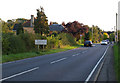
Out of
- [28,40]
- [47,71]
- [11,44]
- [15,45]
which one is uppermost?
[28,40]

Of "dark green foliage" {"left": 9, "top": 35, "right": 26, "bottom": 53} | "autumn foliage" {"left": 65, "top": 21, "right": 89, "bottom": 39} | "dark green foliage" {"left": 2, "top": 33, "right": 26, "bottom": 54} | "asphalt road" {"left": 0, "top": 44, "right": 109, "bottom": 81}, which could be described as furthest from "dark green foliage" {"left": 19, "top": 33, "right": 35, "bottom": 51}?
"autumn foliage" {"left": 65, "top": 21, "right": 89, "bottom": 39}

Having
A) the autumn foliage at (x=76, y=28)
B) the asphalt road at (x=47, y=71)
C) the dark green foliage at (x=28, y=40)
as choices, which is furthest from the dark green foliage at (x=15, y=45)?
the autumn foliage at (x=76, y=28)

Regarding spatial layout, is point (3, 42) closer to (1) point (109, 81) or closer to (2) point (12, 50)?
(2) point (12, 50)

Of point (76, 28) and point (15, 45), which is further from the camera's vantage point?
point (76, 28)

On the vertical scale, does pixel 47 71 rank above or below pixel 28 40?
below

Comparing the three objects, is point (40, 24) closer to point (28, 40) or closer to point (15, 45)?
point (28, 40)

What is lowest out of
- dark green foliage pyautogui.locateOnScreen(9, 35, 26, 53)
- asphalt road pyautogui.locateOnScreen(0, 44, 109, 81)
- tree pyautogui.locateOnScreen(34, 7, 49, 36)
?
asphalt road pyautogui.locateOnScreen(0, 44, 109, 81)

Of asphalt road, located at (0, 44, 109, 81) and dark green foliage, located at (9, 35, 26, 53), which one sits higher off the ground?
dark green foliage, located at (9, 35, 26, 53)

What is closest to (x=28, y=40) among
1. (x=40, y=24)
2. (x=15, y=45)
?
(x=15, y=45)

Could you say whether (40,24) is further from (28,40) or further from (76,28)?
(76,28)

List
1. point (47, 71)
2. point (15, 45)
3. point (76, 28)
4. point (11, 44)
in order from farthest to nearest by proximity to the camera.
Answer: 1. point (76, 28)
2. point (15, 45)
3. point (11, 44)
4. point (47, 71)

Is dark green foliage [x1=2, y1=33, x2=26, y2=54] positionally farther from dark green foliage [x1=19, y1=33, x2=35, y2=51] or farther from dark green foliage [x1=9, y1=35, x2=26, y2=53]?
dark green foliage [x1=19, y1=33, x2=35, y2=51]

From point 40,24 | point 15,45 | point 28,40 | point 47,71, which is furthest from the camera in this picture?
point 40,24

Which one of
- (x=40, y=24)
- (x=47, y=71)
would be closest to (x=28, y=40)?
(x=40, y=24)
